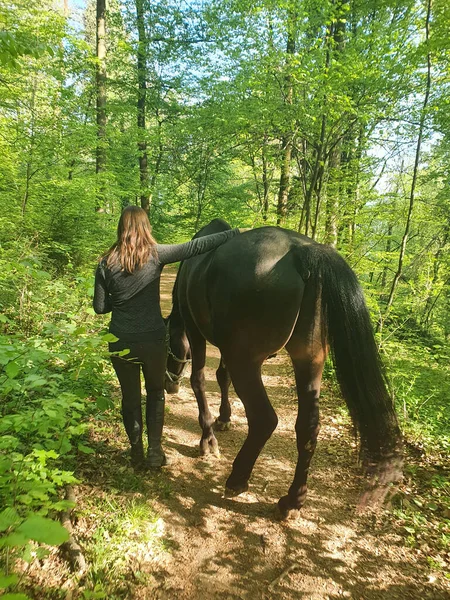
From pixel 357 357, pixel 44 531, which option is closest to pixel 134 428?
pixel 44 531

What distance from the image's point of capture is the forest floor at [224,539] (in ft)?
6.64

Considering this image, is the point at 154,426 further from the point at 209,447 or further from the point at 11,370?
the point at 11,370

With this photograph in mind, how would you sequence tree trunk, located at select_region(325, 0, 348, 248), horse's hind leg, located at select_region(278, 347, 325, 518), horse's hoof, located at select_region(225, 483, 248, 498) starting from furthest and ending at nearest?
1. tree trunk, located at select_region(325, 0, 348, 248)
2. horse's hoof, located at select_region(225, 483, 248, 498)
3. horse's hind leg, located at select_region(278, 347, 325, 518)

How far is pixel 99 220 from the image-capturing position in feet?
30.9

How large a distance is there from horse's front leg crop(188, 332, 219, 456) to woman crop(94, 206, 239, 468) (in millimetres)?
692

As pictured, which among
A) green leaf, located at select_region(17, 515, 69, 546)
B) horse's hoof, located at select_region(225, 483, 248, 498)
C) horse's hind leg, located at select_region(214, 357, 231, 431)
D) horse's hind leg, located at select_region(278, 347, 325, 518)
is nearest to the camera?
green leaf, located at select_region(17, 515, 69, 546)

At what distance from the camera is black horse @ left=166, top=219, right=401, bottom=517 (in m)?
2.31

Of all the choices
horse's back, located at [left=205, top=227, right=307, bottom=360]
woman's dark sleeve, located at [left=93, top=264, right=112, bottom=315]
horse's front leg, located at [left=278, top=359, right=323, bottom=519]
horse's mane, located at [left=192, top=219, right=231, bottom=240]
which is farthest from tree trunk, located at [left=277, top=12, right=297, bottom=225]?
horse's front leg, located at [left=278, top=359, right=323, bottom=519]

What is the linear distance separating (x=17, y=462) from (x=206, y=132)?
976 centimetres

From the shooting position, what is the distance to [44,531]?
43.1 inches

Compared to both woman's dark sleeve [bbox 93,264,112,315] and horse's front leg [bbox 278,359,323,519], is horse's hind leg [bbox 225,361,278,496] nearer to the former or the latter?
horse's front leg [bbox 278,359,323,519]

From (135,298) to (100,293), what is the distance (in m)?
0.29

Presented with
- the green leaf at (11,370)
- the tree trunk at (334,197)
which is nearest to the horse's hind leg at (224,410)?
the green leaf at (11,370)

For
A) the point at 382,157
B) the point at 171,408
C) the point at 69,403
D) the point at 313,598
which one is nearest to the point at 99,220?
the point at 171,408
